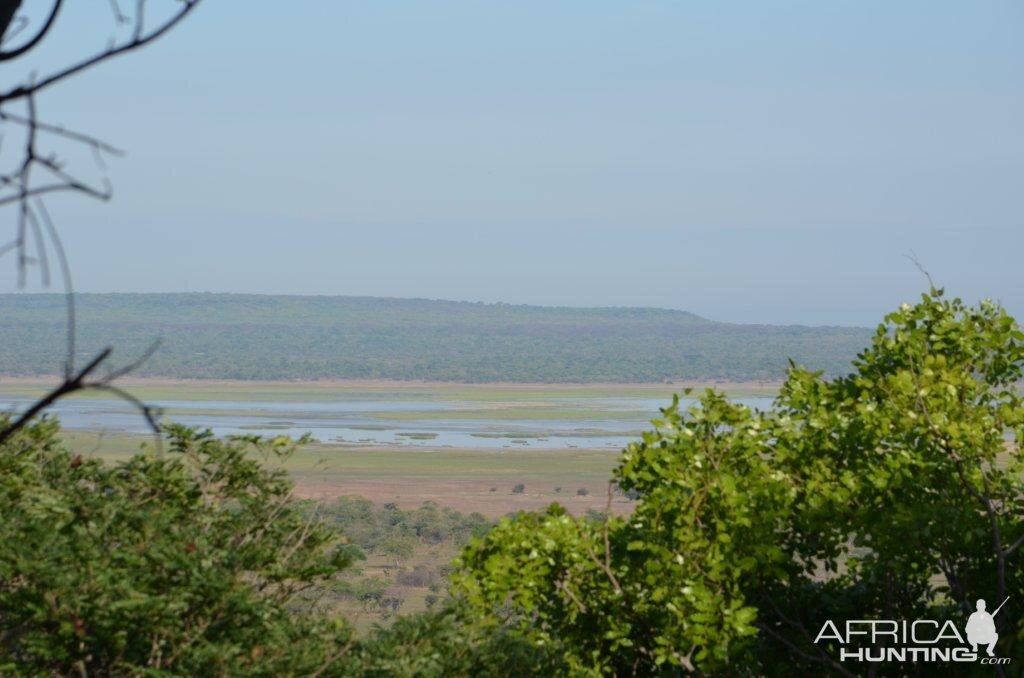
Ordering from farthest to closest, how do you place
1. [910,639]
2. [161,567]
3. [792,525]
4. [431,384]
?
[431,384] → [792,525] → [910,639] → [161,567]

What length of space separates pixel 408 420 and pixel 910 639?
121 meters

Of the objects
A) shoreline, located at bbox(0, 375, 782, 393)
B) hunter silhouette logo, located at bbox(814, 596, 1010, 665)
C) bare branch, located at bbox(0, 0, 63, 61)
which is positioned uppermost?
bare branch, located at bbox(0, 0, 63, 61)

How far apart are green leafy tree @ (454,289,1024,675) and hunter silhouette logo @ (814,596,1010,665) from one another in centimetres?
14

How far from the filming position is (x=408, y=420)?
424ft

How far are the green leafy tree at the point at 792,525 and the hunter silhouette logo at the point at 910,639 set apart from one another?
0.14m

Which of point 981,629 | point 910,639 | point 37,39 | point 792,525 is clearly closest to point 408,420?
point 792,525

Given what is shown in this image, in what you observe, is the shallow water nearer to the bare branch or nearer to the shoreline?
the shoreline

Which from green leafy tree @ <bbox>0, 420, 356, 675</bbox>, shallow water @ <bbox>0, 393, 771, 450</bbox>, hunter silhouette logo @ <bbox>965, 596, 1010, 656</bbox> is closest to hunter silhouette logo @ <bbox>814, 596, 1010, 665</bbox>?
hunter silhouette logo @ <bbox>965, 596, 1010, 656</bbox>

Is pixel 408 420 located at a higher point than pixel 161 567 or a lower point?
lower

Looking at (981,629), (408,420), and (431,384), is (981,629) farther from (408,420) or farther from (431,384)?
(431,384)

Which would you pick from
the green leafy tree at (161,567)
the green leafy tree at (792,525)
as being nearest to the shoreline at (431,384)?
the green leafy tree at (792,525)

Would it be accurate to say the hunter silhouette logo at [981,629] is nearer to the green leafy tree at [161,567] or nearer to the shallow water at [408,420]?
the green leafy tree at [161,567]

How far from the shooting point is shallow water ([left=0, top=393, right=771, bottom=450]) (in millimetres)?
104688

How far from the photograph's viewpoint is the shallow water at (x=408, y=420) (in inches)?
4122
